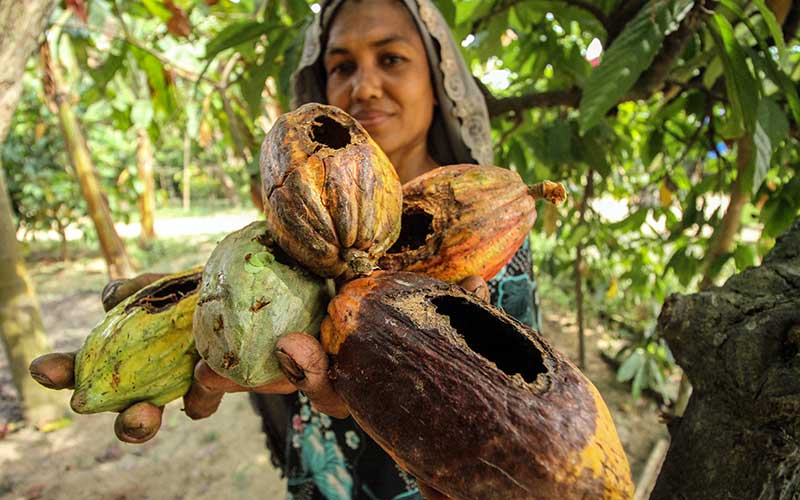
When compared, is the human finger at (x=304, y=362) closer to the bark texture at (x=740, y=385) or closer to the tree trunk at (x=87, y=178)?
the bark texture at (x=740, y=385)

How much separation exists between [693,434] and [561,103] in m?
1.36

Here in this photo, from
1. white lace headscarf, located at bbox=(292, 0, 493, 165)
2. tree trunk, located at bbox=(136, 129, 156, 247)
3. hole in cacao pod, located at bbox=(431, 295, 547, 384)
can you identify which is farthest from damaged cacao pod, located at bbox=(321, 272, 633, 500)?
tree trunk, located at bbox=(136, 129, 156, 247)

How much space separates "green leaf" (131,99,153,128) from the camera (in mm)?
2668

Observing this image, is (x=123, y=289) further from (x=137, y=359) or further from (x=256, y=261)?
(x=256, y=261)

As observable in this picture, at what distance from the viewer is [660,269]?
3748mm

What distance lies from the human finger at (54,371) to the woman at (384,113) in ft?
0.54

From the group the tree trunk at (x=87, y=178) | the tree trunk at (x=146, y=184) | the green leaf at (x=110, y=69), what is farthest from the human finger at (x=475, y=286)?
the tree trunk at (x=146, y=184)

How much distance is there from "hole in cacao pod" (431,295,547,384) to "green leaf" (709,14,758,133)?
3.14ft

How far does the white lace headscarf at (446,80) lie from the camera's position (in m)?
1.39

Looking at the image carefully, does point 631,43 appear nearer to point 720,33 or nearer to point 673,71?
point 720,33

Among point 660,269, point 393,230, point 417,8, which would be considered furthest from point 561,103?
point 660,269

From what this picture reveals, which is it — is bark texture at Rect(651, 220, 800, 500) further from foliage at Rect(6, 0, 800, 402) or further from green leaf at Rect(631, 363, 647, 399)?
green leaf at Rect(631, 363, 647, 399)

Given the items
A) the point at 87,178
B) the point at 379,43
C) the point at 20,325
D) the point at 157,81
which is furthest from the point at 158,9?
the point at 87,178

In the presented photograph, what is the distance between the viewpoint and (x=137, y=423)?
85cm
